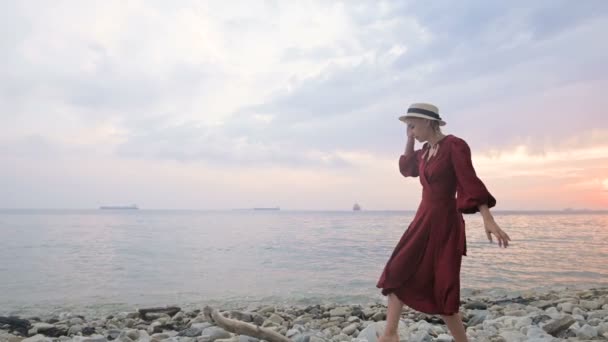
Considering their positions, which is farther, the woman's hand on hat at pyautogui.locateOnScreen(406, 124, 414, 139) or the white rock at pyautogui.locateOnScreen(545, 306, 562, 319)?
the white rock at pyautogui.locateOnScreen(545, 306, 562, 319)

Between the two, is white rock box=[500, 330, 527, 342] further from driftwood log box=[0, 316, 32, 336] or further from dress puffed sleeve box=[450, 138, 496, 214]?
driftwood log box=[0, 316, 32, 336]

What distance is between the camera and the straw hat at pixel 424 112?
3438 mm

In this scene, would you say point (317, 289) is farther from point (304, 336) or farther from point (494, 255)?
point (494, 255)

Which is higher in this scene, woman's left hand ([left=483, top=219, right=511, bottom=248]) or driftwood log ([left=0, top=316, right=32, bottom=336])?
woman's left hand ([left=483, top=219, right=511, bottom=248])

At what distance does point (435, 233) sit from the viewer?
11.1 feet

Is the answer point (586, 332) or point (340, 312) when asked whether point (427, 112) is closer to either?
point (586, 332)

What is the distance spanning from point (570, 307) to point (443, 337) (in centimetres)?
350

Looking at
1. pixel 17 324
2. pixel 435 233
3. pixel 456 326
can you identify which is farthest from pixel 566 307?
pixel 17 324

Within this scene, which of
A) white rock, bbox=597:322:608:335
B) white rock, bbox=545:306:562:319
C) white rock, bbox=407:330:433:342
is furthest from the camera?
white rock, bbox=545:306:562:319

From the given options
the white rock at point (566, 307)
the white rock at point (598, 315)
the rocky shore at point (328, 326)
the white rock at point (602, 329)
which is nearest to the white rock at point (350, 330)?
the rocky shore at point (328, 326)

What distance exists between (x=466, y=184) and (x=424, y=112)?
0.59 m

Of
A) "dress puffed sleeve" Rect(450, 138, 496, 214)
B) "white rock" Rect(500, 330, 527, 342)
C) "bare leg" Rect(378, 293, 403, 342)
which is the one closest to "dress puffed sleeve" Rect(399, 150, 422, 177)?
"dress puffed sleeve" Rect(450, 138, 496, 214)

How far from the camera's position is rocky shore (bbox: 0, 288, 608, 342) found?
15.5ft

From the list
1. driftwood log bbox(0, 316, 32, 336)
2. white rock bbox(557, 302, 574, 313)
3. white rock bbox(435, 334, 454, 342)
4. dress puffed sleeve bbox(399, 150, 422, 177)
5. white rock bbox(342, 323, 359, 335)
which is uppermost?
dress puffed sleeve bbox(399, 150, 422, 177)
